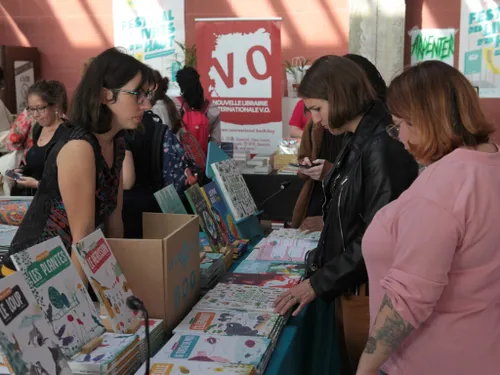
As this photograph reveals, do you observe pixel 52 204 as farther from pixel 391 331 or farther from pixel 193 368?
pixel 391 331

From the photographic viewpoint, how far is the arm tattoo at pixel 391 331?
4.00 feet

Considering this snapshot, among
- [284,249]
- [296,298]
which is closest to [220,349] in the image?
[296,298]

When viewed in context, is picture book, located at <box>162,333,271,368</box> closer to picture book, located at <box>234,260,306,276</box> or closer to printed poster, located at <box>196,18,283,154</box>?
picture book, located at <box>234,260,306,276</box>

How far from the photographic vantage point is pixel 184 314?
1.75 m

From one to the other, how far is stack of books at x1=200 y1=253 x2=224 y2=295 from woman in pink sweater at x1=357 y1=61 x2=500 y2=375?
2.48 ft

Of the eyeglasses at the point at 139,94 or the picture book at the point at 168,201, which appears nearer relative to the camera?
the eyeglasses at the point at 139,94

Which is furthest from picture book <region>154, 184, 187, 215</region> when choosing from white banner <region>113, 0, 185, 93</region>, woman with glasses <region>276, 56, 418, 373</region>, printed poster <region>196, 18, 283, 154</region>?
white banner <region>113, 0, 185, 93</region>

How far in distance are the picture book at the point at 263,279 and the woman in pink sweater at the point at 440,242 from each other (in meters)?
0.67

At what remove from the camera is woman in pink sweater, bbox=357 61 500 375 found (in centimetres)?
116

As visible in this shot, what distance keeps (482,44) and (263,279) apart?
5.36 m

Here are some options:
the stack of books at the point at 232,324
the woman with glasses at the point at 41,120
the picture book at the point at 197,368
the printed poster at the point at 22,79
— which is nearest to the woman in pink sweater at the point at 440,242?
the picture book at the point at 197,368

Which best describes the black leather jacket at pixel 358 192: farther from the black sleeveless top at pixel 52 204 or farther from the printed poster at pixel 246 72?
the printed poster at pixel 246 72

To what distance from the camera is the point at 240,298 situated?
5.98ft

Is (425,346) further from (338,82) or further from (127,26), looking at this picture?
(127,26)
